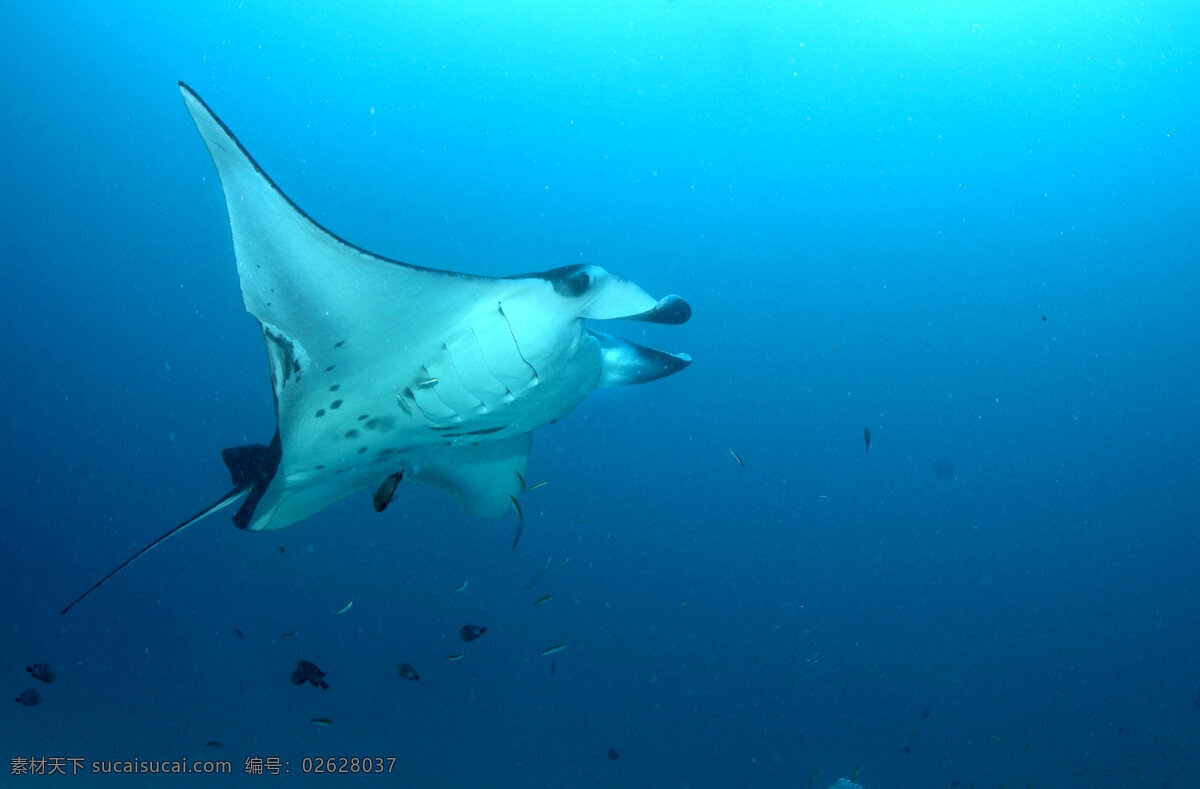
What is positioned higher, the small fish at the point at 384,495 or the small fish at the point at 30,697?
the small fish at the point at 384,495

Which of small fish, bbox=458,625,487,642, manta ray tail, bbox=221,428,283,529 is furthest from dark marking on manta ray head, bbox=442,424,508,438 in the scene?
small fish, bbox=458,625,487,642

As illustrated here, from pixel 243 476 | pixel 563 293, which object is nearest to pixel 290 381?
pixel 243 476

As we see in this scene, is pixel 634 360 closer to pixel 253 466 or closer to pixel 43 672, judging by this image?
pixel 253 466

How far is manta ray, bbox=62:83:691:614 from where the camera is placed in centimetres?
208

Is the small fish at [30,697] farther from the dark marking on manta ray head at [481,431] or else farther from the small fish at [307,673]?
the dark marking on manta ray head at [481,431]

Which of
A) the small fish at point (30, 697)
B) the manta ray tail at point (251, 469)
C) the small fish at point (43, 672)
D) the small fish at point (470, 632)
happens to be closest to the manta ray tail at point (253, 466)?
the manta ray tail at point (251, 469)

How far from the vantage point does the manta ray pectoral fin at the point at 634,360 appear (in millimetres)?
2574

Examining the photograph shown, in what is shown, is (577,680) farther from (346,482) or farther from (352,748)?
(346,482)

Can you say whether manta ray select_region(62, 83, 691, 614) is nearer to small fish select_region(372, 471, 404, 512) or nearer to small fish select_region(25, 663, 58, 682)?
small fish select_region(372, 471, 404, 512)

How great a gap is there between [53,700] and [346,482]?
14.4m

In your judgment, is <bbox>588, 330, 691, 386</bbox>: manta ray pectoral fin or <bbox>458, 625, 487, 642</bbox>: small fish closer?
<bbox>588, 330, 691, 386</bbox>: manta ray pectoral fin

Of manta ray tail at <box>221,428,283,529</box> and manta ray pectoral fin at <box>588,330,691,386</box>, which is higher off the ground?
manta ray pectoral fin at <box>588,330,691,386</box>

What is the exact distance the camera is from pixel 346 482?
120 inches

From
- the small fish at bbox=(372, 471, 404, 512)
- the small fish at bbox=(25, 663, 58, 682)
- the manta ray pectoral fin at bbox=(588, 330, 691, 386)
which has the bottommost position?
the small fish at bbox=(25, 663, 58, 682)
